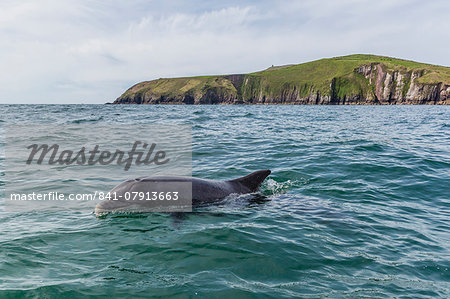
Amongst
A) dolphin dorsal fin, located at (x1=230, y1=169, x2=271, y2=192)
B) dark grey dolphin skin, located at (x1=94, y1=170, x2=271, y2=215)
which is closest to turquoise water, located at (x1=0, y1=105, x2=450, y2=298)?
dark grey dolphin skin, located at (x1=94, y1=170, x2=271, y2=215)

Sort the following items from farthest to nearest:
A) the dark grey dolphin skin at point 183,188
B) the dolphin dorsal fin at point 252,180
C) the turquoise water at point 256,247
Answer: the dolphin dorsal fin at point 252,180
the dark grey dolphin skin at point 183,188
the turquoise water at point 256,247

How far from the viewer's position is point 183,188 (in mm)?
7891

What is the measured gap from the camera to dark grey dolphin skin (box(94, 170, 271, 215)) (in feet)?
24.1

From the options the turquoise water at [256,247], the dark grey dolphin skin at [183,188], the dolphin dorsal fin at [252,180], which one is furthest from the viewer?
the dolphin dorsal fin at [252,180]

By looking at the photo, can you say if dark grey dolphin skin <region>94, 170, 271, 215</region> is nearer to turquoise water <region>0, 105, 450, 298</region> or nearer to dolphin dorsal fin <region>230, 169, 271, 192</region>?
dolphin dorsal fin <region>230, 169, 271, 192</region>

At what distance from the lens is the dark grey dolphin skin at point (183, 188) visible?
24.1 ft

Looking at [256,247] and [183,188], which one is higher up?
[183,188]

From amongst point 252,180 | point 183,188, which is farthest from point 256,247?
point 252,180

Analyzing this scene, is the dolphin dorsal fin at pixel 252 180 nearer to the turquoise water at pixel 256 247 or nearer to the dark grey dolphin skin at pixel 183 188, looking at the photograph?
the dark grey dolphin skin at pixel 183 188

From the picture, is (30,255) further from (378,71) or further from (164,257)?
(378,71)

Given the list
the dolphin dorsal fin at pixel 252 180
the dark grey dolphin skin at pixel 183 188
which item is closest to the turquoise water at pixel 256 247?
the dark grey dolphin skin at pixel 183 188

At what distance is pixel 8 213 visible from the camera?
7.52m

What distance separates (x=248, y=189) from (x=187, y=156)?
646 cm

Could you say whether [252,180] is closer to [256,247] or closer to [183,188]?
[183,188]
